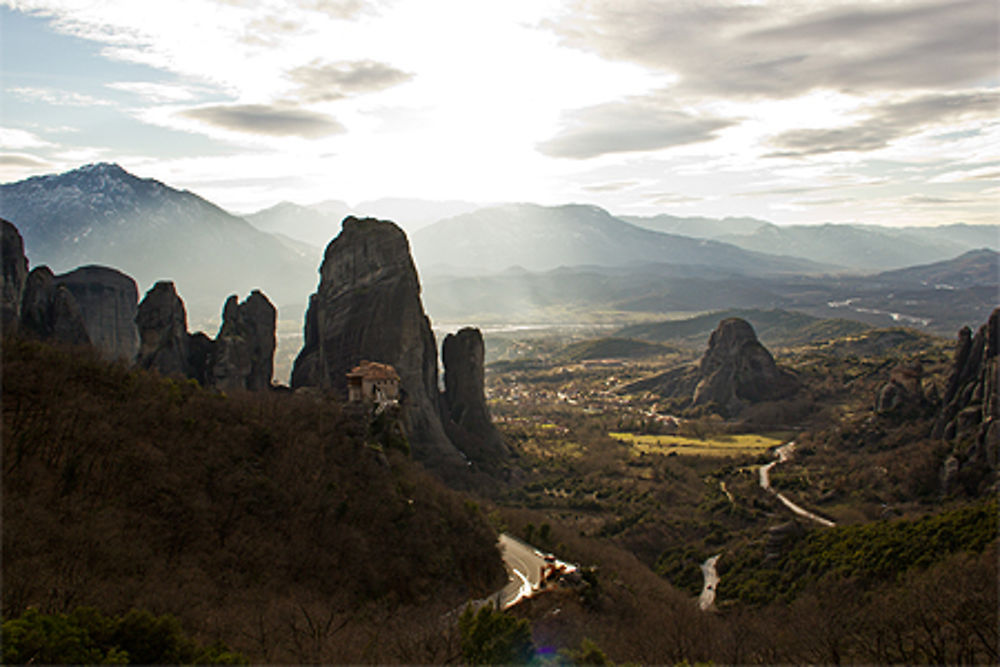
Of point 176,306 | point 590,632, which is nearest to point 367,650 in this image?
point 590,632

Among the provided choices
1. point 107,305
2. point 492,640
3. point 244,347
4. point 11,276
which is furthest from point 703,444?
point 11,276

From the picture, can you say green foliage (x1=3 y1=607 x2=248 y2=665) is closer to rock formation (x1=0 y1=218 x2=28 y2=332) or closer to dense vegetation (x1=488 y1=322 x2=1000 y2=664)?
dense vegetation (x1=488 y1=322 x2=1000 y2=664)

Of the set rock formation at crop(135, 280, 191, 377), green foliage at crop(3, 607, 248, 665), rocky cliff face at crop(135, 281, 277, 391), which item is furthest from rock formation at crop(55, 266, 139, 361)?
green foliage at crop(3, 607, 248, 665)

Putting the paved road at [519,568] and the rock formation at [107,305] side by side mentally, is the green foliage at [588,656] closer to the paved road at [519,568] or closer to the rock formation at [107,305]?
the paved road at [519,568]

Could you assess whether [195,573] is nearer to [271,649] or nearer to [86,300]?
[271,649]

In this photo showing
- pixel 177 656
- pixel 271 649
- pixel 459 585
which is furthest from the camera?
pixel 459 585
